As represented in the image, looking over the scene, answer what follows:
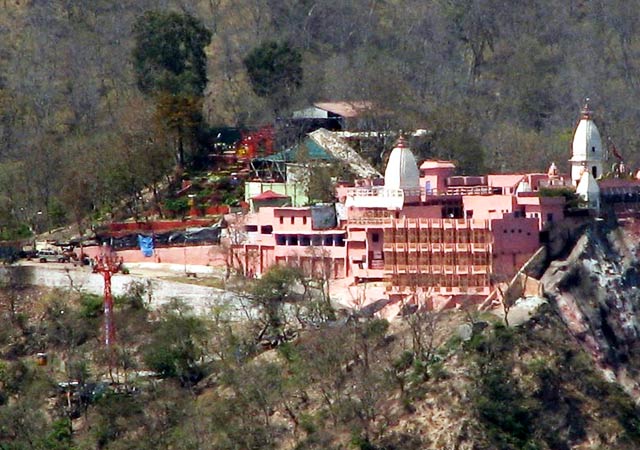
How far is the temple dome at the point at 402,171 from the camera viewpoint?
56000mm

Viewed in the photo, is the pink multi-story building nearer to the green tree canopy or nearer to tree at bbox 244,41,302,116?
tree at bbox 244,41,302,116

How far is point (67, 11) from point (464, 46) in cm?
1187

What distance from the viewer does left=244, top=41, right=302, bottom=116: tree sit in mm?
70062

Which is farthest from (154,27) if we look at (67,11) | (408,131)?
(67,11)

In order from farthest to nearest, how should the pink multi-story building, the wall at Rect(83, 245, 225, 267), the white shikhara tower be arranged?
1. the wall at Rect(83, 245, 225, 267)
2. the white shikhara tower
3. the pink multi-story building

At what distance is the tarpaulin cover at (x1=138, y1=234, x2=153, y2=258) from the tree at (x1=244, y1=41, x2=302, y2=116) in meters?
10.5

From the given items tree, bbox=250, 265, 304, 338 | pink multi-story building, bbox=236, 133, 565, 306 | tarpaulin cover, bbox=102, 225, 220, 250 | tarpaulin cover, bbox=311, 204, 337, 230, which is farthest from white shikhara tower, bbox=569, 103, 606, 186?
tarpaulin cover, bbox=102, 225, 220, 250

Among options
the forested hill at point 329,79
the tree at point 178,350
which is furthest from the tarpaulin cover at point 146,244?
the tree at point 178,350

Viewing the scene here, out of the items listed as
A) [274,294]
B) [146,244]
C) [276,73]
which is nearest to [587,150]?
[274,294]

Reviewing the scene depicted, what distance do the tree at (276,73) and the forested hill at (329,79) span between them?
0.21 m

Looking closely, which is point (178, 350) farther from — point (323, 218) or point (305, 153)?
point (305, 153)

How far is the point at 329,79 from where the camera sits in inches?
2926

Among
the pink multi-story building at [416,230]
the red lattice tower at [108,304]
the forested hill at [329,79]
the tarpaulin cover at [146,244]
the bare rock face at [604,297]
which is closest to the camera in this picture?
the bare rock face at [604,297]

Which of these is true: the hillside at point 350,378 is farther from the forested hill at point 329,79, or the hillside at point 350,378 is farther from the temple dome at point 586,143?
the forested hill at point 329,79
